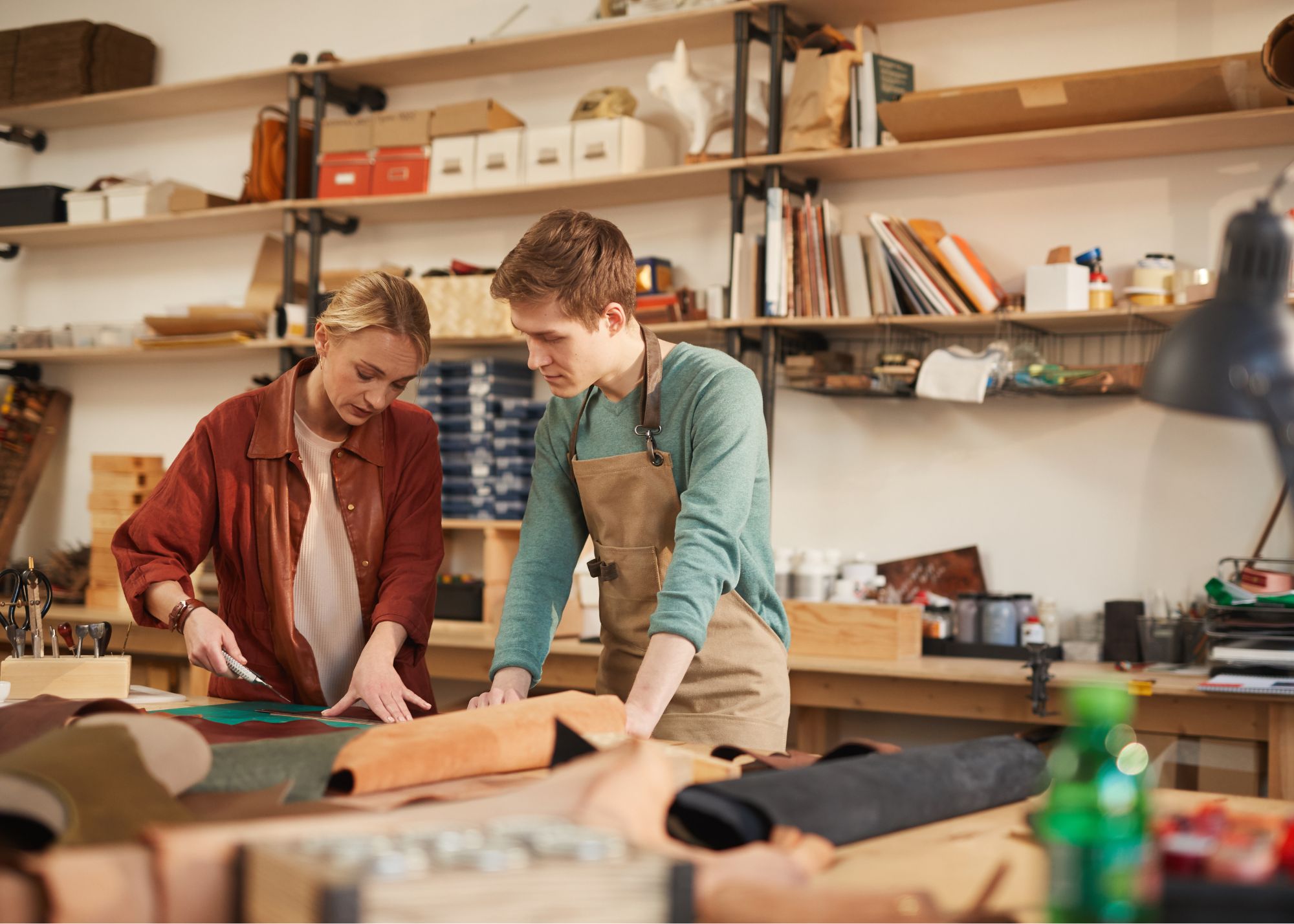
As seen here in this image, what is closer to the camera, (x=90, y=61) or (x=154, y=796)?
Answer: (x=154, y=796)

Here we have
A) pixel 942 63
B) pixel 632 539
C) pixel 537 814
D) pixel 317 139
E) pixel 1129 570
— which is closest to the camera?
pixel 537 814

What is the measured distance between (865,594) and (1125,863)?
2.94m

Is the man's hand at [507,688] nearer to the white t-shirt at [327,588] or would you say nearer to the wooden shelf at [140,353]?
the white t-shirt at [327,588]

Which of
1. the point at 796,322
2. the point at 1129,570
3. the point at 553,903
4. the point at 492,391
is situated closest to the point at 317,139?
the point at 492,391

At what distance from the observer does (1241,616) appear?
3.00m

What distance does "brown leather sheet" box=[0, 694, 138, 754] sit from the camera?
135cm

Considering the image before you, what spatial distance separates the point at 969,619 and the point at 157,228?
3.52 meters

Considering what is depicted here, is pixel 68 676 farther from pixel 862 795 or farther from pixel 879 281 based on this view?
pixel 879 281

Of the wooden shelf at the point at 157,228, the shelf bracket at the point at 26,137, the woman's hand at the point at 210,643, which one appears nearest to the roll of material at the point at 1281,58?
the woman's hand at the point at 210,643

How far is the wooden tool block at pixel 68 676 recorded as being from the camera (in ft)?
6.25

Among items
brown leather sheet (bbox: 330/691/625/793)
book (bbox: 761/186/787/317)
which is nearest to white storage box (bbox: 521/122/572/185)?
book (bbox: 761/186/787/317)

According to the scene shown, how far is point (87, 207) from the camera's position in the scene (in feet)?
16.0

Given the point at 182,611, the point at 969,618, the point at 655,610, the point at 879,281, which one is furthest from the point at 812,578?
the point at 182,611

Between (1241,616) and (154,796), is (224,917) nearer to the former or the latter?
(154,796)
